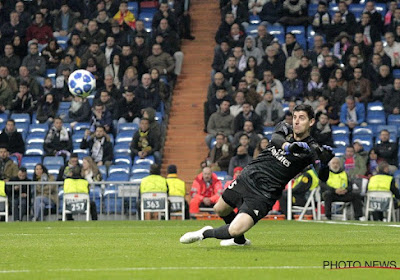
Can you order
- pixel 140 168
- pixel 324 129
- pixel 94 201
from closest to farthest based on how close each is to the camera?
pixel 94 201, pixel 140 168, pixel 324 129

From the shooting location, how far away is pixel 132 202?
22.6 m

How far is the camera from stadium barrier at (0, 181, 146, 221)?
73.1 feet

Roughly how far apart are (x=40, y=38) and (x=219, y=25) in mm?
5733

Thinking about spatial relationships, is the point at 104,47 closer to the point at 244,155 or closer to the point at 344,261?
the point at 244,155

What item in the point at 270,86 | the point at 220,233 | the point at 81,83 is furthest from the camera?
the point at 270,86

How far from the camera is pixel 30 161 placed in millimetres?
25281

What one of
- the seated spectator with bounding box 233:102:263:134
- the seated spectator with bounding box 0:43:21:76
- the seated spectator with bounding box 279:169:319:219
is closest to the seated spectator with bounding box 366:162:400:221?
the seated spectator with bounding box 279:169:319:219

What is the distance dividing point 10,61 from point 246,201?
19.5 meters

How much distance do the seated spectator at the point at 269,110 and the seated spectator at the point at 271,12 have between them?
437cm

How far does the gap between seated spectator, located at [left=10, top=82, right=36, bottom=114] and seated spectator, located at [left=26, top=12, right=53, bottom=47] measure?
318 cm

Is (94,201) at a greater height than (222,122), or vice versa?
(222,122)

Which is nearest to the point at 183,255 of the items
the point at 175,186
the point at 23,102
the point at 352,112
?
the point at 175,186

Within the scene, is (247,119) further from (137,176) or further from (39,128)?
(39,128)

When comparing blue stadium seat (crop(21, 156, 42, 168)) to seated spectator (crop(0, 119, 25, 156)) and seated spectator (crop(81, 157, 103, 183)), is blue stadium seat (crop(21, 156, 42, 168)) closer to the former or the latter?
seated spectator (crop(0, 119, 25, 156))
